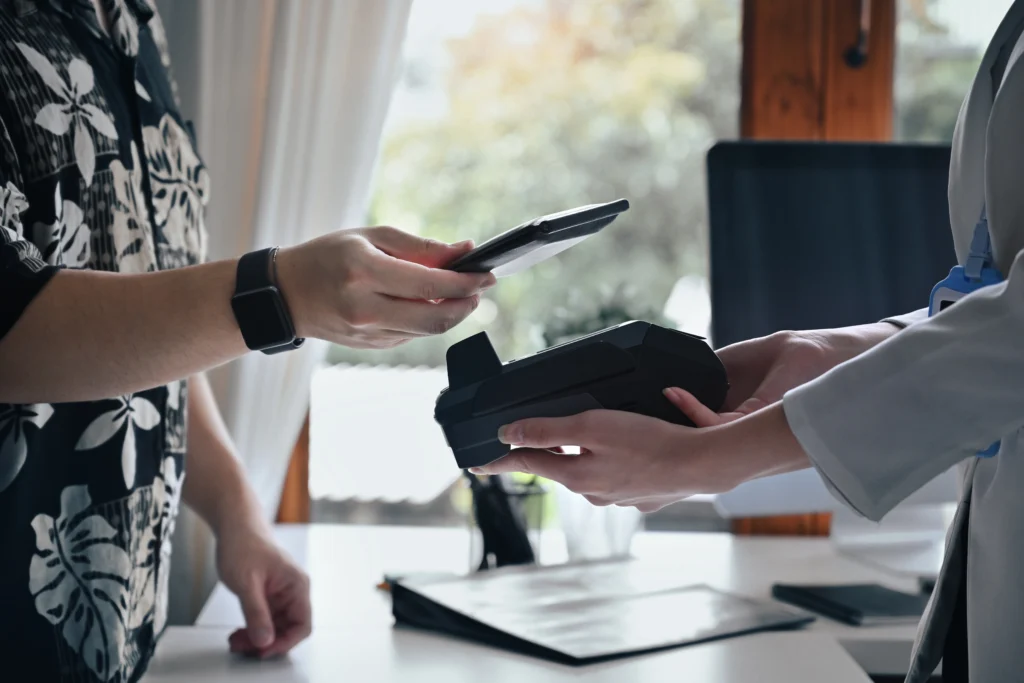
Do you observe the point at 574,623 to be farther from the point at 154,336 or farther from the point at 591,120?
the point at 591,120

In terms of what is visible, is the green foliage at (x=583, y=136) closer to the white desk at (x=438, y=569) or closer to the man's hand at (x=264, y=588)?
the white desk at (x=438, y=569)

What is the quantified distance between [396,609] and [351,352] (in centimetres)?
90

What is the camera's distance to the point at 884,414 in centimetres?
67

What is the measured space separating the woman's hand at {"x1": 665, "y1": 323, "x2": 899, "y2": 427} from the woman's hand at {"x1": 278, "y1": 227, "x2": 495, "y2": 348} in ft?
0.93

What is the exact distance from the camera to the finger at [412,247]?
85 cm

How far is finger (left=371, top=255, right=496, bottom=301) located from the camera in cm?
78

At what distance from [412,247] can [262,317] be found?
143mm

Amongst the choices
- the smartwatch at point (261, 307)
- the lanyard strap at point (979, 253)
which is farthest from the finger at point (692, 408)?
the smartwatch at point (261, 307)

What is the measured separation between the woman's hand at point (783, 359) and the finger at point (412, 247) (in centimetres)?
29

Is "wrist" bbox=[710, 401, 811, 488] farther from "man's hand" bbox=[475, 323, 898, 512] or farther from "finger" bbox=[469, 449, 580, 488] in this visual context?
"finger" bbox=[469, 449, 580, 488]

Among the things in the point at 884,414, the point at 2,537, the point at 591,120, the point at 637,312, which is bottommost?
the point at 2,537

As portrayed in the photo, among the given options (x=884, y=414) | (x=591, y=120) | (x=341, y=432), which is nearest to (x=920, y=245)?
(x=591, y=120)

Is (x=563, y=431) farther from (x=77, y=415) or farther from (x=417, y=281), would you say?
(x=77, y=415)

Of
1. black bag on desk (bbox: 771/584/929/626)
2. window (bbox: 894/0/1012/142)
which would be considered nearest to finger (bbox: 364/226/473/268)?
black bag on desk (bbox: 771/584/929/626)
